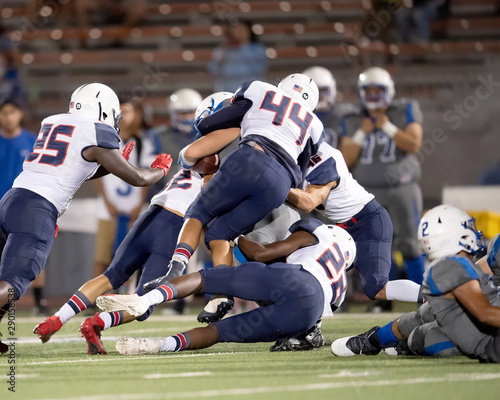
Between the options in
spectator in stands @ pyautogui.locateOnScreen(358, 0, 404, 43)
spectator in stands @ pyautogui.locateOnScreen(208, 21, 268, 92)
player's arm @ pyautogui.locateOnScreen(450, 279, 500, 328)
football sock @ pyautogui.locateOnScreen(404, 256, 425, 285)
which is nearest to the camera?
player's arm @ pyautogui.locateOnScreen(450, 279, 500, 328)

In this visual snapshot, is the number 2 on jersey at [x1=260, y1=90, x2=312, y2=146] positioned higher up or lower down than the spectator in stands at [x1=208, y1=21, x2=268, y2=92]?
higher up

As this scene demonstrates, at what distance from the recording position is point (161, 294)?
4598mm

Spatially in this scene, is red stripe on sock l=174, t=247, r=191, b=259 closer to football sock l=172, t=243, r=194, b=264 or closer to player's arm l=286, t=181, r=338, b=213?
football sock l=172, t=243, r=194, b=264

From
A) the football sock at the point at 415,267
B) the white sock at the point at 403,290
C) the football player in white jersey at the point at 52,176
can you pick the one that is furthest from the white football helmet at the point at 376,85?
the football player in white jersey at the point at 52,176

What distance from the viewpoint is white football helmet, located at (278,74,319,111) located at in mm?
5703

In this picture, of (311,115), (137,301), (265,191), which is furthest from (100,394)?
(311,115)

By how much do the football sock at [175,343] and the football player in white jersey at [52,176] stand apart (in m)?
0.90

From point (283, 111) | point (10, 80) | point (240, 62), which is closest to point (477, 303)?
point (283, 111)

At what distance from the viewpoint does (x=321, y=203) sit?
6012 mm

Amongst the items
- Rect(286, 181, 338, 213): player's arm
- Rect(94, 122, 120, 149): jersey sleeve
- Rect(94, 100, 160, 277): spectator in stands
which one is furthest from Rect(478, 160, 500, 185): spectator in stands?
Rect(94, 122, 120, 149): jersey sleeve

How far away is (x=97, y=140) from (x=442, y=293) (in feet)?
7.18

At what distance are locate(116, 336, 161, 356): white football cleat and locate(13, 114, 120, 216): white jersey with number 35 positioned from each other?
1.02 m

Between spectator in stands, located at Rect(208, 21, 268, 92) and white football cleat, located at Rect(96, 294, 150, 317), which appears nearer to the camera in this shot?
white football cleat, located at Rect(96, 294, 150, 317)

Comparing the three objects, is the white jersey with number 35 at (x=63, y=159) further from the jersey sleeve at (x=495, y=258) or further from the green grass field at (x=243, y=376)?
the jersey sleeve at (x=495, y=258)
